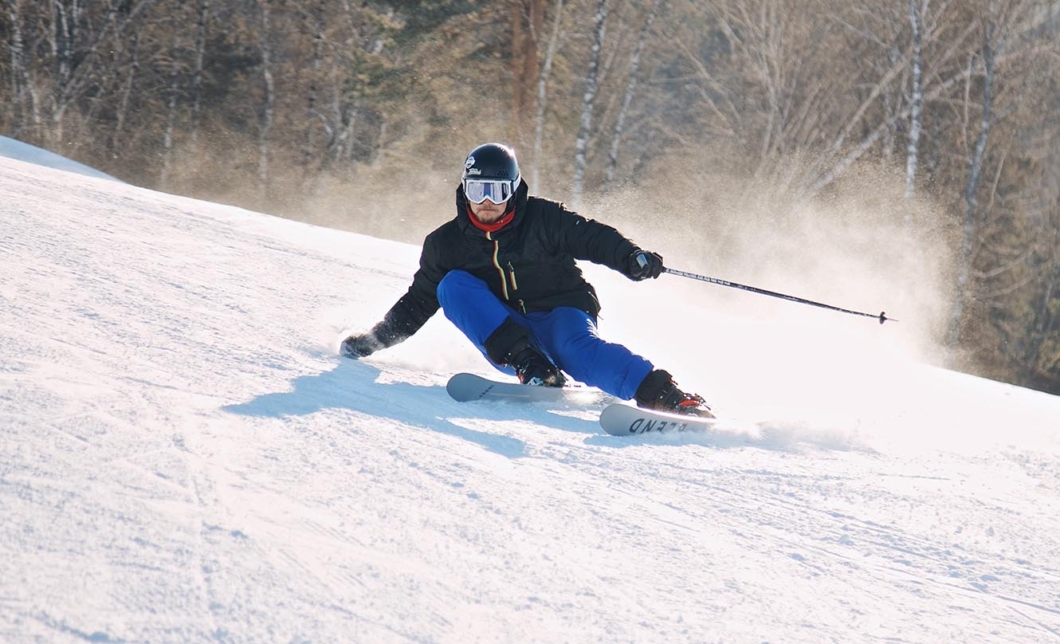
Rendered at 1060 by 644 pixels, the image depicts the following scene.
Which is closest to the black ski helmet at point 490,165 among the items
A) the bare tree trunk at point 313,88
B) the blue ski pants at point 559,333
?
the blue ski pants at point 559,333

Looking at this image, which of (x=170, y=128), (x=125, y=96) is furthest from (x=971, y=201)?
(x=125, y=96)

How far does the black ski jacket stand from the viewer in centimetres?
361

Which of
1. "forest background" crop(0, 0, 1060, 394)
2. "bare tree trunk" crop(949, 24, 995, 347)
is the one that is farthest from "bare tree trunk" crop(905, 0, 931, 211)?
"bare tree trunk" crop(949, 24, 995, 347)

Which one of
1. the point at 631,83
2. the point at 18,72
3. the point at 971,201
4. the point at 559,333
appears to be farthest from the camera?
the point at 971,201

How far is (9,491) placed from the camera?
1795 mm

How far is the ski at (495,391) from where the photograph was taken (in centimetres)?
327

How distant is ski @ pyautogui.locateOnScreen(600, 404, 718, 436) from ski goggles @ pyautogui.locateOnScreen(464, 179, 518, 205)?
3.10 feet

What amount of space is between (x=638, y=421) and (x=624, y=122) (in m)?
16.7

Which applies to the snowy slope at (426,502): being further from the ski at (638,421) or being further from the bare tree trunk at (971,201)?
the bare tree trunk at (971,201)

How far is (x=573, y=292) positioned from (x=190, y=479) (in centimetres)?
196

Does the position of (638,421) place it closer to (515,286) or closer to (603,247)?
(603,247)

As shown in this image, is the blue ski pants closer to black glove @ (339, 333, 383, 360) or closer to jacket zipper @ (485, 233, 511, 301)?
jacket zipper @ (485, 233, 511, 301)

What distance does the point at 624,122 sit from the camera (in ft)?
62.5

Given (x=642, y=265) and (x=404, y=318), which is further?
(x=404, y=318)
